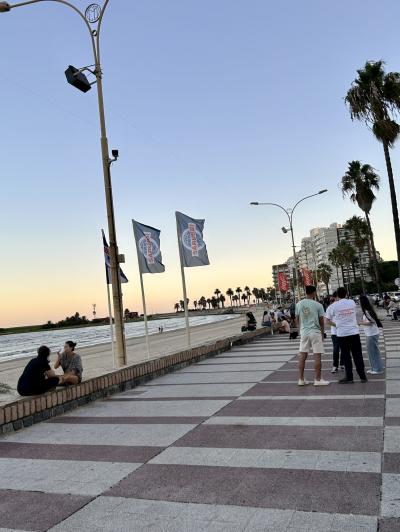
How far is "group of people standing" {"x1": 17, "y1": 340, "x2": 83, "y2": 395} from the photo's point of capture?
7078mm

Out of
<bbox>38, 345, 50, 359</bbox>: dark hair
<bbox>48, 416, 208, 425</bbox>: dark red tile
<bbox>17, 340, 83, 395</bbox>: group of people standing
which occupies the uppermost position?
<bbox>38, 345, 50, 359</bbox>: dark hair

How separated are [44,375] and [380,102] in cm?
2433

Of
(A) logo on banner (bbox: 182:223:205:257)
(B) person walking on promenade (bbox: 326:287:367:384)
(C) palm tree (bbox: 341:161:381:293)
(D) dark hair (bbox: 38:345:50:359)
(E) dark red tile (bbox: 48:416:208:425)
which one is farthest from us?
(C) palm tree (bbox: 341:161:381:293)

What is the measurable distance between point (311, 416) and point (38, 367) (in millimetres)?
4033

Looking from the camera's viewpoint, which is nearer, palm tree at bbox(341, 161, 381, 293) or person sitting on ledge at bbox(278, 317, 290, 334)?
person sitting on ledge at bbox(278, 317, 290, 334)

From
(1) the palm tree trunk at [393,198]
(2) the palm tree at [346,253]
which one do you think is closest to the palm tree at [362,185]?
(1) the palm tree trunk at [393,198]

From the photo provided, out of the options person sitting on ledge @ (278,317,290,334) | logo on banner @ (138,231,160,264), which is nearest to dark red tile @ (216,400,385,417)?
logo on banner @ (138,231,160,264)

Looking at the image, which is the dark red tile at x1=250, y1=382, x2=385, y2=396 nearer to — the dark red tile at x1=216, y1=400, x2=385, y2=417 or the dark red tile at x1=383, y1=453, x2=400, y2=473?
the dark red tile at x1=216, y1=400, x2=385, y2=417

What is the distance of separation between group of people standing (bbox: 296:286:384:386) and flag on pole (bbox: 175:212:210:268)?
6506 mm

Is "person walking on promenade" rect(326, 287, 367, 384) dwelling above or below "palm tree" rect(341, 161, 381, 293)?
below

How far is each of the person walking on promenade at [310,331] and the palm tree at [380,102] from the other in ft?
60.1

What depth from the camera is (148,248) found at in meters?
13.1

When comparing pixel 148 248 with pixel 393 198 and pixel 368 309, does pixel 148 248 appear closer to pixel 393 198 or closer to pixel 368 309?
pixel 368 309

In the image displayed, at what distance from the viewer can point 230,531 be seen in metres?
3.15
